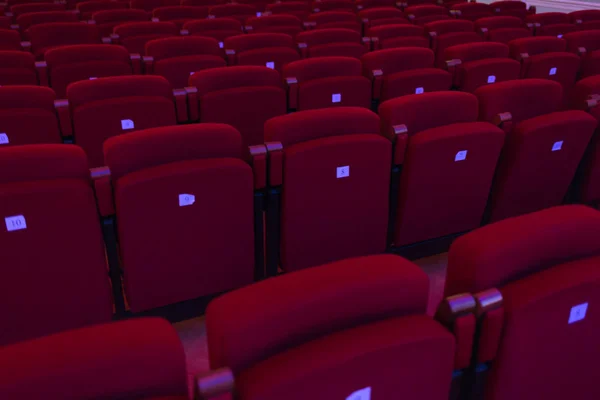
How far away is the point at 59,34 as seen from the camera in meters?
1.48

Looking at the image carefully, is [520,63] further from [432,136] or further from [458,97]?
[432,136]

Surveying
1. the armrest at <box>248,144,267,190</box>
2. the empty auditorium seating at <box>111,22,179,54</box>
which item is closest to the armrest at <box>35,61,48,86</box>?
the empty auditorium seating at <box>111,22,179,54</box>

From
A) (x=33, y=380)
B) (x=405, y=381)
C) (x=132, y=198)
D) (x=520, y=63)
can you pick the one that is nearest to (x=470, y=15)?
(x=520, y=63)

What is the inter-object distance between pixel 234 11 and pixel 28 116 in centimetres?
120

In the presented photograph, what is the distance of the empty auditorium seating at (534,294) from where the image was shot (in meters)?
0.40

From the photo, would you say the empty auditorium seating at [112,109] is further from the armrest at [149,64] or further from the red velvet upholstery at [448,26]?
the red velvet upholstery at [448,26]

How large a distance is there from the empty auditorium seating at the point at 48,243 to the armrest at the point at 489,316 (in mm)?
424

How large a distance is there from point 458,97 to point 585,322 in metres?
0.46

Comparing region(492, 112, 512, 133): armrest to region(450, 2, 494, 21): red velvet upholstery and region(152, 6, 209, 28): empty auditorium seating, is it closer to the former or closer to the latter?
region(152, 6, 209, 28): empty auditorium seating

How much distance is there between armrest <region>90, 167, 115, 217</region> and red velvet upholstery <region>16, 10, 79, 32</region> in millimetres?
1274

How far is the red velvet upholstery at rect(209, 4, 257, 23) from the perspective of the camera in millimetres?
1840

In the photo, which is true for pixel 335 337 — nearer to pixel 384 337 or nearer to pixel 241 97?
pixel 384 337

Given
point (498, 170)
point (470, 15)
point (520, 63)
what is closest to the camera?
point (498, 170)

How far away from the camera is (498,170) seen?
850mm
